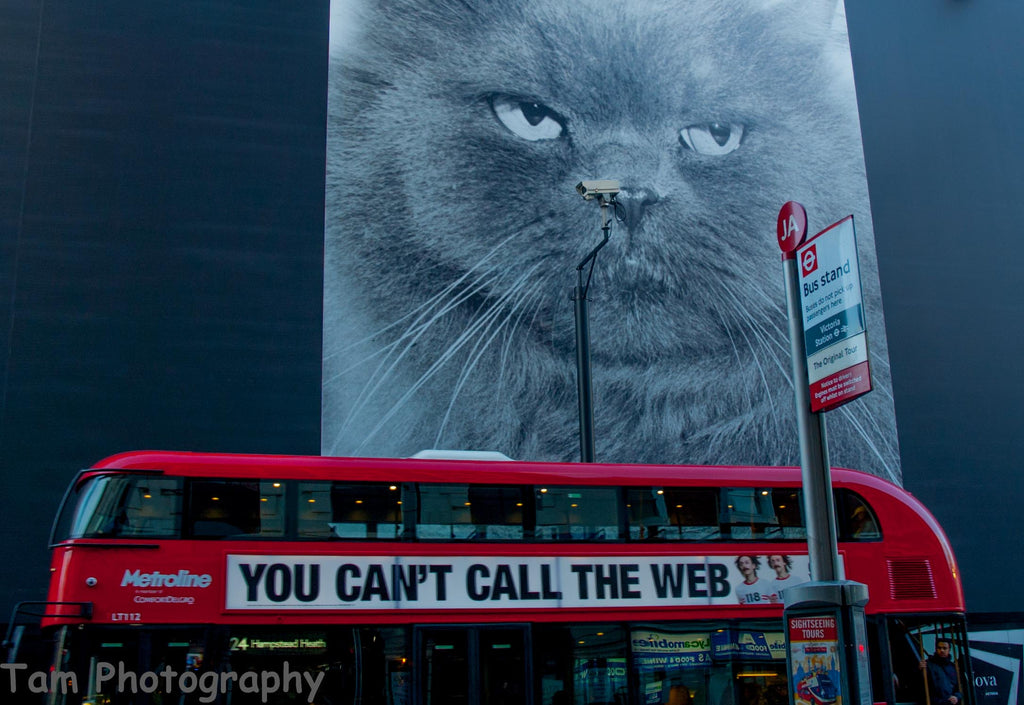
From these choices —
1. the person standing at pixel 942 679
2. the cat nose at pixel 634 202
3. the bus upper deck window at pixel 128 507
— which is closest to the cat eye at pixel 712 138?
the cat nose at pixel 634 202

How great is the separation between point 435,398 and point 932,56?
46.5 feet

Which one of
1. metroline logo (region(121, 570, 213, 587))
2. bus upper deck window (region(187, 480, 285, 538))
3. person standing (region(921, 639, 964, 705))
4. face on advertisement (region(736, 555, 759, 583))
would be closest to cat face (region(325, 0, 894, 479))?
bus upper deck window (region(187, 480, 285, 538))

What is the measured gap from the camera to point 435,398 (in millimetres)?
17062

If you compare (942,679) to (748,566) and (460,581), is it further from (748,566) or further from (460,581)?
(460,581)

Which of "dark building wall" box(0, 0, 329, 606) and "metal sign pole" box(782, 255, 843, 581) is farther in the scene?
"dark building wall" box(0, 0, 329, 606)

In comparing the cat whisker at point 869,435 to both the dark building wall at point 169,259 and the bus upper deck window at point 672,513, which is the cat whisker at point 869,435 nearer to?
the dark building wall at point 169,259

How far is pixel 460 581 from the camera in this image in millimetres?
9875

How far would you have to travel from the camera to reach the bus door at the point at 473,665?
9688mm

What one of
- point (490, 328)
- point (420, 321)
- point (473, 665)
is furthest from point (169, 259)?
point (473, 665)

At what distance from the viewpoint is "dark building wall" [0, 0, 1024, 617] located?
15078 mm

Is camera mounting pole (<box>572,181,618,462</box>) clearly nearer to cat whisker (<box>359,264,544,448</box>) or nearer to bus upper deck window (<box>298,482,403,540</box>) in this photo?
bus upper deck window (<box>298,482,403,540</box>)

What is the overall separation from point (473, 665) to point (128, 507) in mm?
Result: 3916

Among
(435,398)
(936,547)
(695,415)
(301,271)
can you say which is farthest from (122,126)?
(936,547)

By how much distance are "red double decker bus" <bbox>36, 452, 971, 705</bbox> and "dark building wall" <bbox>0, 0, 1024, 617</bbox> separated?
5.33 meters
